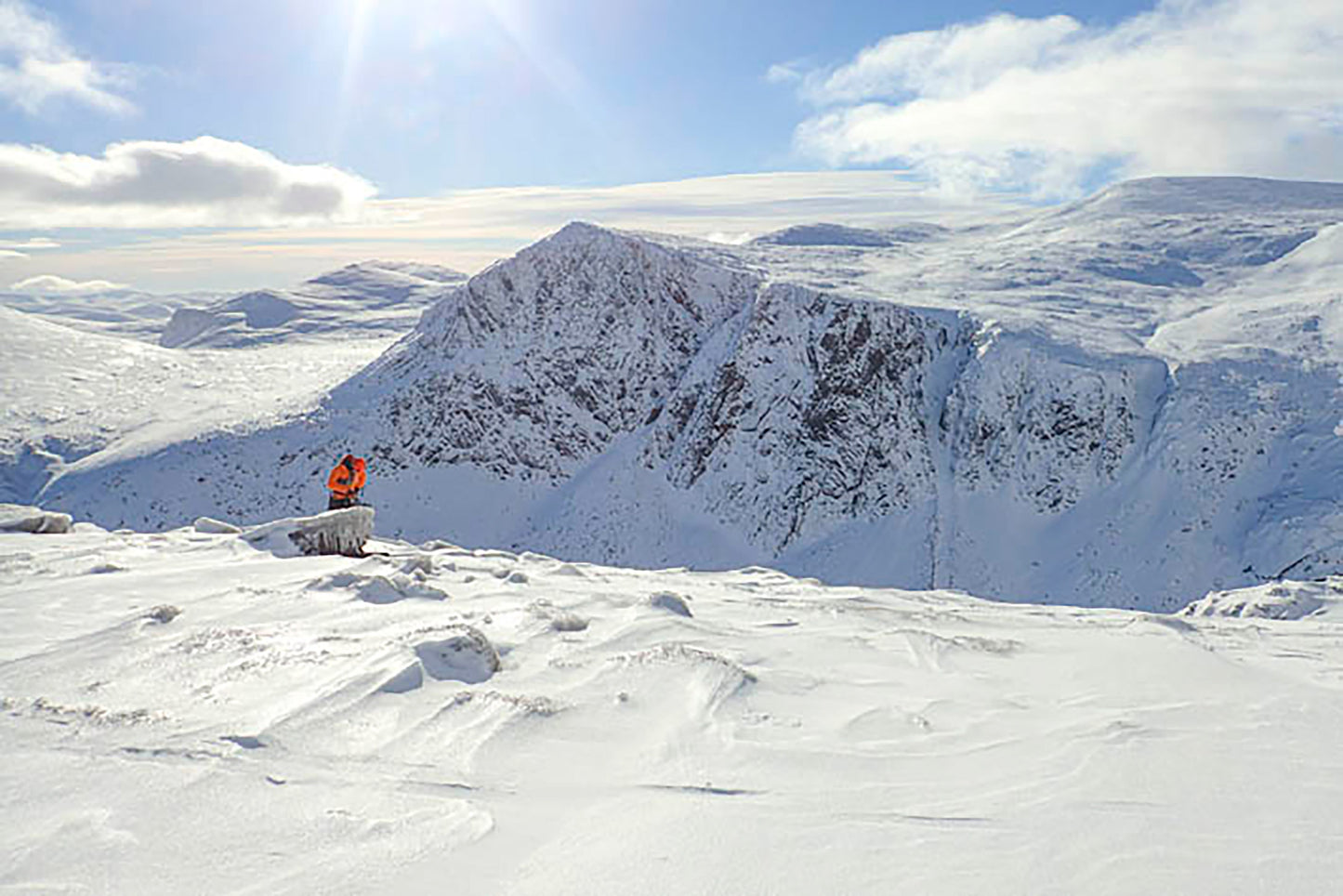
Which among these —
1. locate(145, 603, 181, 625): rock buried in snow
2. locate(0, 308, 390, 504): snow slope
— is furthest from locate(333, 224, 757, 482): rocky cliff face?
locate(145, 603, 181, 625): rock buried in snow

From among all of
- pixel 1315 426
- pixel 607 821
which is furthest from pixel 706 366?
pixel 607 821

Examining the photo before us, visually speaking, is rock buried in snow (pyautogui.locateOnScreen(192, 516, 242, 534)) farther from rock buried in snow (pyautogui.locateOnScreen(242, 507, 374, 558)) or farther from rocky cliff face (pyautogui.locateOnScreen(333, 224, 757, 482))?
rocky cliff face (pyautogui.locateOnScreen(333, 224, 757, 482))

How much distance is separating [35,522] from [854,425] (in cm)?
2613

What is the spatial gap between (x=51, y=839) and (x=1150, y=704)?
19.6 ft

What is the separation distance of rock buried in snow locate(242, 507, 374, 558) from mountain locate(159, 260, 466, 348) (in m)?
93.5

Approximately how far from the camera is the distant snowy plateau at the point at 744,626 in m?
3.02

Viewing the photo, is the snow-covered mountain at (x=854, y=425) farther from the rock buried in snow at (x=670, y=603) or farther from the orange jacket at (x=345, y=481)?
the rock buried in snow at (x=670, y=603)

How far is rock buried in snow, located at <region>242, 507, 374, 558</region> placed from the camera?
1034cm

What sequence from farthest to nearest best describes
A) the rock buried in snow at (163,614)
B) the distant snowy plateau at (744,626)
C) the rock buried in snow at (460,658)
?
the rock buried in snow at (163,614) → the rock buried in snow at (460,658) → the distant snowy plateau at (744,626)

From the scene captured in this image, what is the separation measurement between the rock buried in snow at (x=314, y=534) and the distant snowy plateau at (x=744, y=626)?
89mm

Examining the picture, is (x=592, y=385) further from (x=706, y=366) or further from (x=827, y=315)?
(x=827, y=315)

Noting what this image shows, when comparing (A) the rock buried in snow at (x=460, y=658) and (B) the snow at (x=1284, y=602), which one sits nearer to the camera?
(A) the rock buried in snow at (x=460, y=658)

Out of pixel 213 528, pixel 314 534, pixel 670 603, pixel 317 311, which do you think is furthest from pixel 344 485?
pixel 317 311

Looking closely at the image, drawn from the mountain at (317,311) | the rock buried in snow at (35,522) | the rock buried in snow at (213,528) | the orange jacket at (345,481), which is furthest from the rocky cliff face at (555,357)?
the mountain at (317,311)
